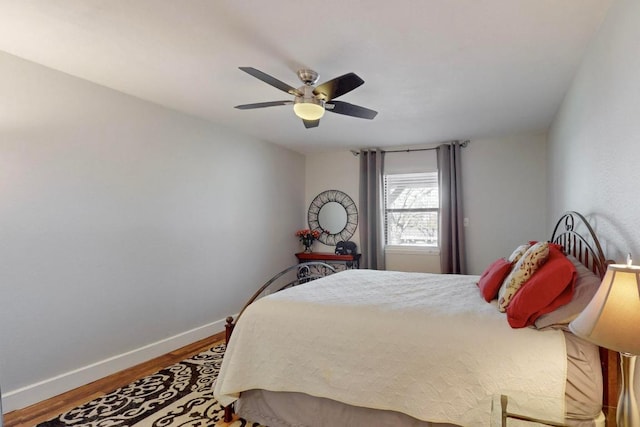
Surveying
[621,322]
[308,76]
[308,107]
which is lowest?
[621,322]

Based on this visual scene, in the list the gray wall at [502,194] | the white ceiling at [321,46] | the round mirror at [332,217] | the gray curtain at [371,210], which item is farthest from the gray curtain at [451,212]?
the round mirror at [332,217]

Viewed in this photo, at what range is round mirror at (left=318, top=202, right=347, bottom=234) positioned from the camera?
216 inches

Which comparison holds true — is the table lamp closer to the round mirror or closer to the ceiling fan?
the ceiling fan

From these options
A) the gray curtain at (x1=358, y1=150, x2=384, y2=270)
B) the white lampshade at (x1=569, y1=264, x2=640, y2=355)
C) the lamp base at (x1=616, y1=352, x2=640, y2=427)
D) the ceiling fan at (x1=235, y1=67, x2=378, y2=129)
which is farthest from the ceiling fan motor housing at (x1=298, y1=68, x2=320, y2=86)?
the gray curtain at (x1=358, y1=150, x2=384, y2=270)

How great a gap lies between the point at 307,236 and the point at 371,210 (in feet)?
3.62

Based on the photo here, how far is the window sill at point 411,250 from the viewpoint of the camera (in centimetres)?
498

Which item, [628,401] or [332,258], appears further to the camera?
[332,258]

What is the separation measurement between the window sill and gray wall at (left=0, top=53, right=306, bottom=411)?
2237 millimetres

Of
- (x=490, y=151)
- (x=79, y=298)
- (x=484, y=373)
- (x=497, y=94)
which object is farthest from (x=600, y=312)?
(x=490, y=151)

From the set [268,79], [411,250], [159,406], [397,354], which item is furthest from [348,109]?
[411,250]

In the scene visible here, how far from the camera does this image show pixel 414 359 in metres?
1.72

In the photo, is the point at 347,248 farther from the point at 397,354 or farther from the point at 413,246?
the point at 397,354

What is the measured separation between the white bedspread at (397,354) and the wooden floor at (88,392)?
3.87ft

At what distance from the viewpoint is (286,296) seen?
2.32 meters
